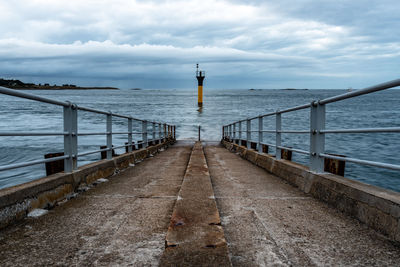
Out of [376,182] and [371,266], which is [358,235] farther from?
[376,182]

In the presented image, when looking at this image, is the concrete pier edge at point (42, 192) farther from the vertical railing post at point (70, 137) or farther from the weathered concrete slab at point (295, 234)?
the weathered concrete slab at point (295, 234)

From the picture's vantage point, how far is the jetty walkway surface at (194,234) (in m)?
2.31

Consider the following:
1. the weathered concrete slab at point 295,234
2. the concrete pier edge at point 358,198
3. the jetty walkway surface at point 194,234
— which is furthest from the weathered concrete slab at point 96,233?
the concrete pier edge at point 358,198

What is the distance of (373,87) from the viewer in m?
3.19

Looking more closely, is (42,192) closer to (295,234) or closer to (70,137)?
(70,137)

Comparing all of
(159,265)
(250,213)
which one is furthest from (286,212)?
(159,265)

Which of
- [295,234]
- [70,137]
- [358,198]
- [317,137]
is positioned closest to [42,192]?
[70,137]

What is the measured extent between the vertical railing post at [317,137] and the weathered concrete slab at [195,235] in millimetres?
1801

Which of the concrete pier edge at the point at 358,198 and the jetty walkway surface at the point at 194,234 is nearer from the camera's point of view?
the jetty walkway surface at the point at 194,234

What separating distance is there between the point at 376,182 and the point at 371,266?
517 inches

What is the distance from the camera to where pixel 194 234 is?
257cm

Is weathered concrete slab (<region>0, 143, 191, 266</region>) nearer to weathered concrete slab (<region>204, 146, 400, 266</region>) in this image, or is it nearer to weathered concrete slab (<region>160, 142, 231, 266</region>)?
weathered concrete slab (<region>160, 142, 231, 266</region>)

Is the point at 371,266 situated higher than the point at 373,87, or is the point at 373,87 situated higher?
the point at 373,87

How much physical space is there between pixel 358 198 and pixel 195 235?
192 cm
